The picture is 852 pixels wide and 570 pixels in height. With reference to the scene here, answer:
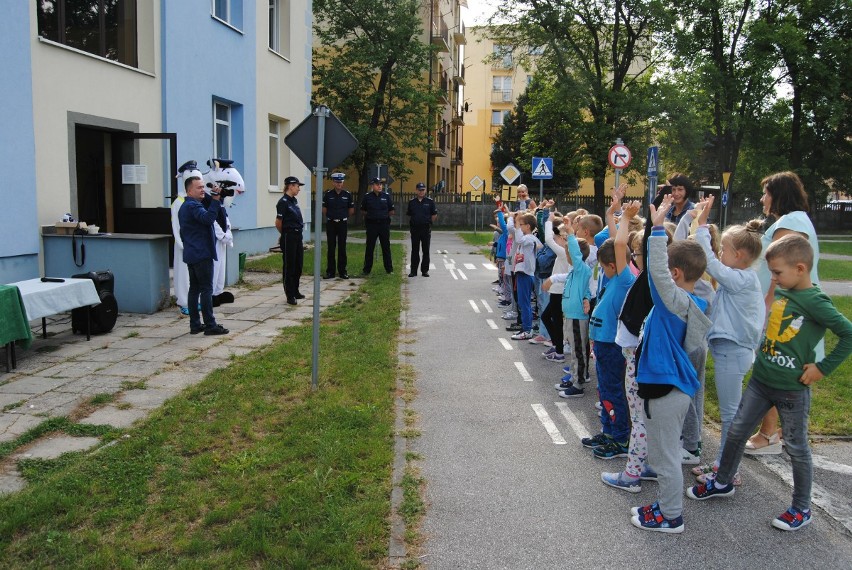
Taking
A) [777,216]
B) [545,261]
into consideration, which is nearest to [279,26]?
[545,261]

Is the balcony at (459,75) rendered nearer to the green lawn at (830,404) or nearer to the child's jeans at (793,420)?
the green lawn at (830,404)

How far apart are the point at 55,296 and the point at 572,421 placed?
5.83 meters

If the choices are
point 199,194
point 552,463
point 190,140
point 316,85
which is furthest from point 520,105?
point 552,463

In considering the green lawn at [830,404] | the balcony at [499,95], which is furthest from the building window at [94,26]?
the balcony at [499,95]

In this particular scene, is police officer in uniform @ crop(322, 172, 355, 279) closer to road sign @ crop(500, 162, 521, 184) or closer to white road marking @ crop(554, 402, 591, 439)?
white road marking @ crop(554, 402, 591, 439)

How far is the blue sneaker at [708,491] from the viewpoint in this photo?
4.61 metres

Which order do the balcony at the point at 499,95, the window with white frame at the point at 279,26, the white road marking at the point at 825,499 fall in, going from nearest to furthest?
the white road marking at the point at 825,499
the window with white frame at the point at 279,26
the balcony at the point at 499,95

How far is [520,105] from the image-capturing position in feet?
183

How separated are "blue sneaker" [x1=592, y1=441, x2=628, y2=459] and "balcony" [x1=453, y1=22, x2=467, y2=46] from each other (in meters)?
55.2

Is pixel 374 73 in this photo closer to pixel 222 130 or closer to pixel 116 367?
pixel 222 130

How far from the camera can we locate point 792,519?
13.8 feet

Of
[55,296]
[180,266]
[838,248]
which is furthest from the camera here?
[838,248]

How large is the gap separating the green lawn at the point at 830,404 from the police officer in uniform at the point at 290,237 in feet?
21.7

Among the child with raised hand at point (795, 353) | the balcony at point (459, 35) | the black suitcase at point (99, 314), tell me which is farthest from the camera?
the balcony at point (459, 35)
